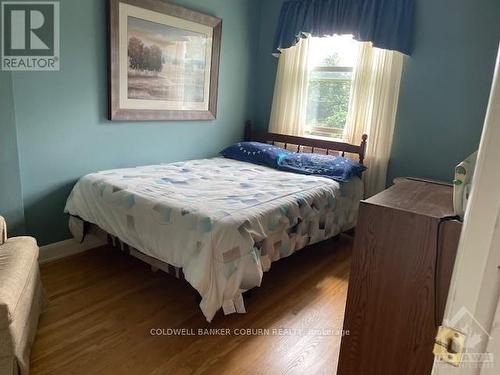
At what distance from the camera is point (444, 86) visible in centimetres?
307

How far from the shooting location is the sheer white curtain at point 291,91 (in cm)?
375

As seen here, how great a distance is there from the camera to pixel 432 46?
3.09 m

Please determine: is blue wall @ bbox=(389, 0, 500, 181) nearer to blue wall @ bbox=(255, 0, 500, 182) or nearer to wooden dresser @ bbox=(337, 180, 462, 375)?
blue wall @ bbox=(255, 0, 500, 182)

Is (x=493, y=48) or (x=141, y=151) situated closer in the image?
(x=493, y=48)

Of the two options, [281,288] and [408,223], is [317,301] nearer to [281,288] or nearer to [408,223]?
[281,288]

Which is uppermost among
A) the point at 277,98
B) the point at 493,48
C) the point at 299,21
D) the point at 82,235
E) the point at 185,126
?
the point at 299,21

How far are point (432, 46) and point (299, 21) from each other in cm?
128

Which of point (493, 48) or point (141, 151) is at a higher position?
point (493, 48)

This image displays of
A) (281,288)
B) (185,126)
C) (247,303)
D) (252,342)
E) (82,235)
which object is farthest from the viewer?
(185,126)

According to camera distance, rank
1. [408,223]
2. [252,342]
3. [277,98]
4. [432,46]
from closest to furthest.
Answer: [408,223] → [252,342] → [432,46] → [277,98]

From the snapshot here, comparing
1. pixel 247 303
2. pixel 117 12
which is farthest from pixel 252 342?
pixel 117 12

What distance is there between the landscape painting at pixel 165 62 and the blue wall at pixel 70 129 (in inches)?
9.6

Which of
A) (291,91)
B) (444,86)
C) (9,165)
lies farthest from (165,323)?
(444,86)

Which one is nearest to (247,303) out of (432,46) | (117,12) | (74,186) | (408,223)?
(408,223)
